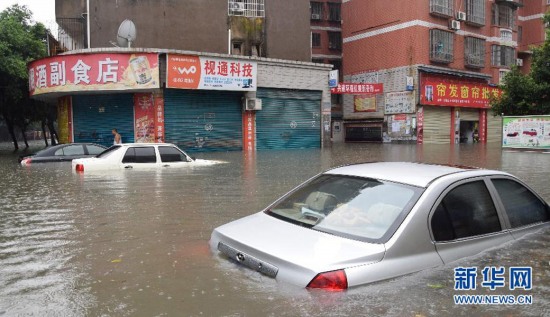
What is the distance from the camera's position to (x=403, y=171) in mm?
4270

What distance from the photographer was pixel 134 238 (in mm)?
5641

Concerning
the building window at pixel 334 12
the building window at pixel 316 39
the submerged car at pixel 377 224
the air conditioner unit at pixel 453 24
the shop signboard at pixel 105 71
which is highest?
the building window at pixel 334 12

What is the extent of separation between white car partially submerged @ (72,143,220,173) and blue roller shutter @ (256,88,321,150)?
12.0 metres

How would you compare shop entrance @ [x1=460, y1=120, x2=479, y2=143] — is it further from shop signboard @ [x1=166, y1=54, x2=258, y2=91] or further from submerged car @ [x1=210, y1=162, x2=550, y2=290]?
submerged car @ [x1=210, y1=162, x2=550, y2=290]

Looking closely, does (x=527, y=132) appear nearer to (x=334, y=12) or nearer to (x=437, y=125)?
(x=437, y=125)

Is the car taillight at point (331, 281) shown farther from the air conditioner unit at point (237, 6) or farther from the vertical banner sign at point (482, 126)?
the vertical banner sign at point (482, 126)

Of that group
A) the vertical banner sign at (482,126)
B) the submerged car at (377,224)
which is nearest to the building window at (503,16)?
the vertical banner sign at (482,126)

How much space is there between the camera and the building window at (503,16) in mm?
38875

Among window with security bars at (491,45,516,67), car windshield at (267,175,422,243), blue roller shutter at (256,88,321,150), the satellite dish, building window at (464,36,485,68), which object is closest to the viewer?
car windshield at (267,175,422,243)

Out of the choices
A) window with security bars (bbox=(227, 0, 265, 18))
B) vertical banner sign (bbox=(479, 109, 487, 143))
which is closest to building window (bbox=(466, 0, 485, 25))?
vertical banner sign (bbox=(479, 109, 487, 143))

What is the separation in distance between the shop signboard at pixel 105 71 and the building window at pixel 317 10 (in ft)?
81.2

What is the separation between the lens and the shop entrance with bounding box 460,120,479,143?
38.6m

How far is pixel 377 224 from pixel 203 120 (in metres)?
20.8
